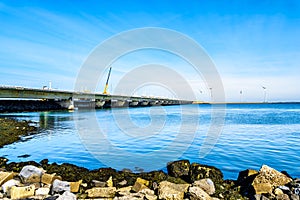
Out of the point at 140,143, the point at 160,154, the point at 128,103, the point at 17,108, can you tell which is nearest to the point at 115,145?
the point at 140,143

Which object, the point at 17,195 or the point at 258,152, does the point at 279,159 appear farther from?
the point at 17,195

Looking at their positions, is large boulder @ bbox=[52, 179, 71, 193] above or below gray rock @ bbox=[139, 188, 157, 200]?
above

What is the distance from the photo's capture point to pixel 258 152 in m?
18.4

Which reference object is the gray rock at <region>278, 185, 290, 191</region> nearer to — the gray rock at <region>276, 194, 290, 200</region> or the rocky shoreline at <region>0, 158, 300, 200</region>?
the rocky shoreline at <region>0, 158, 300, 200</region>

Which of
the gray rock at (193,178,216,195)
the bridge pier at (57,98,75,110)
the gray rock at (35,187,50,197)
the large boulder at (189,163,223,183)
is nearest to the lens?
the gray rock at (35,187,50,197)

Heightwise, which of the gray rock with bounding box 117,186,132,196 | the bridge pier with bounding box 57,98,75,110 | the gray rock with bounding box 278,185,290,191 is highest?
the bridge pier with bounding box 57,98,75,110

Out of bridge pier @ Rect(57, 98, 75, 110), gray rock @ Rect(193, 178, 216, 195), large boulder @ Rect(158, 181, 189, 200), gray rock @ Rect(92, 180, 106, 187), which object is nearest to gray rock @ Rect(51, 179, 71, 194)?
gray rock @ Rect(92, 180, 106, 187)

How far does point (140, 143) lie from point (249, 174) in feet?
43.4

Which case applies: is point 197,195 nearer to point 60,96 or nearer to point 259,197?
point 259,197

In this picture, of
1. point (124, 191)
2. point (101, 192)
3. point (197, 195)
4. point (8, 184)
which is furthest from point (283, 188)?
point (8, 184)

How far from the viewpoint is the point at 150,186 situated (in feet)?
30.3

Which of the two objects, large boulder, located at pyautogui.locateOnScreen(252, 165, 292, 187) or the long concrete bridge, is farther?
the long concrete bridge

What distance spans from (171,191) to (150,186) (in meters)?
1.40

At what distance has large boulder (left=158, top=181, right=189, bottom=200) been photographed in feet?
25.9
